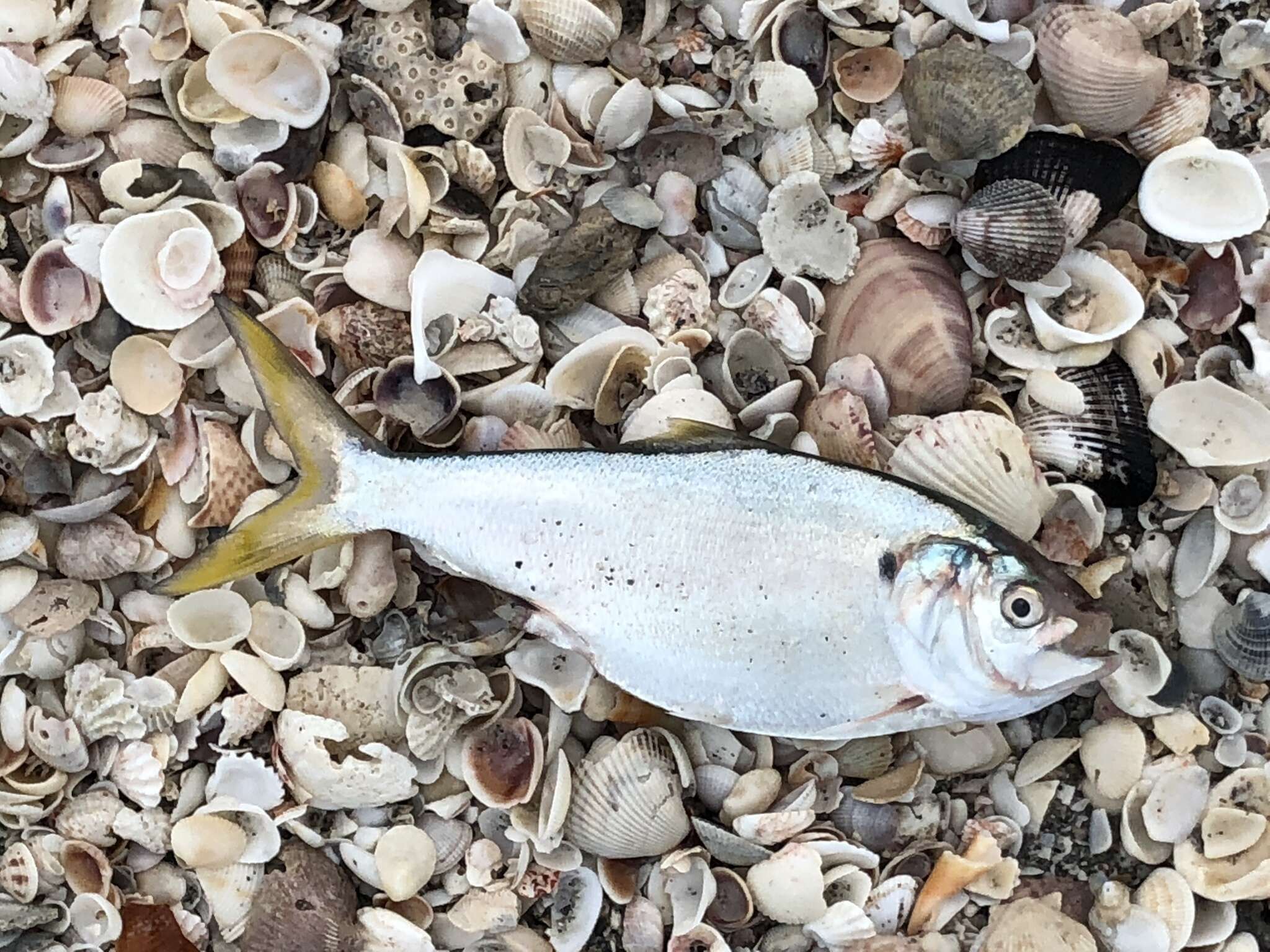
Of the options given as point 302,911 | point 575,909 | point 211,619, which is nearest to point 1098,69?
point 575,909

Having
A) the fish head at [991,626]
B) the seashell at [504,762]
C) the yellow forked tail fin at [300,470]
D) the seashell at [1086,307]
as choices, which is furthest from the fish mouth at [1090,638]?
the yellow forked tail fin at [300,470]

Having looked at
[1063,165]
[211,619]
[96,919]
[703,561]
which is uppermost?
[1063,165]

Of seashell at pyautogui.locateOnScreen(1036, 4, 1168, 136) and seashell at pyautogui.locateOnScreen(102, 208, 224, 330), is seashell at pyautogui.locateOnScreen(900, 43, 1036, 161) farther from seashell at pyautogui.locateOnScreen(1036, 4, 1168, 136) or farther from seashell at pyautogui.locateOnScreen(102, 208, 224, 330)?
seashell at pyautogui.locateOnScreen(102, 208, 224, 330)

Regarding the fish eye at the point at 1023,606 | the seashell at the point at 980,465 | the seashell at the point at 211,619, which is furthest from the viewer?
the seashell at the point at 211,619

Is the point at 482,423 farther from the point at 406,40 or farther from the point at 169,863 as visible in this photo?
the point at 169,863

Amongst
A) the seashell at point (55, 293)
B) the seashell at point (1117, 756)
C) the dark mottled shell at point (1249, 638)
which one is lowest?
the seashell at point (1117, 756)

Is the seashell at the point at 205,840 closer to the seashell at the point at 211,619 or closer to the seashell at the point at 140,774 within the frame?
the seashell at the point at 140,774

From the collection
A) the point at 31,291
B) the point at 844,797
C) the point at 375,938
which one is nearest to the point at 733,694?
the point at 844,797

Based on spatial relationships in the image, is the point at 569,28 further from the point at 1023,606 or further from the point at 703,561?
the point at 1023,606
